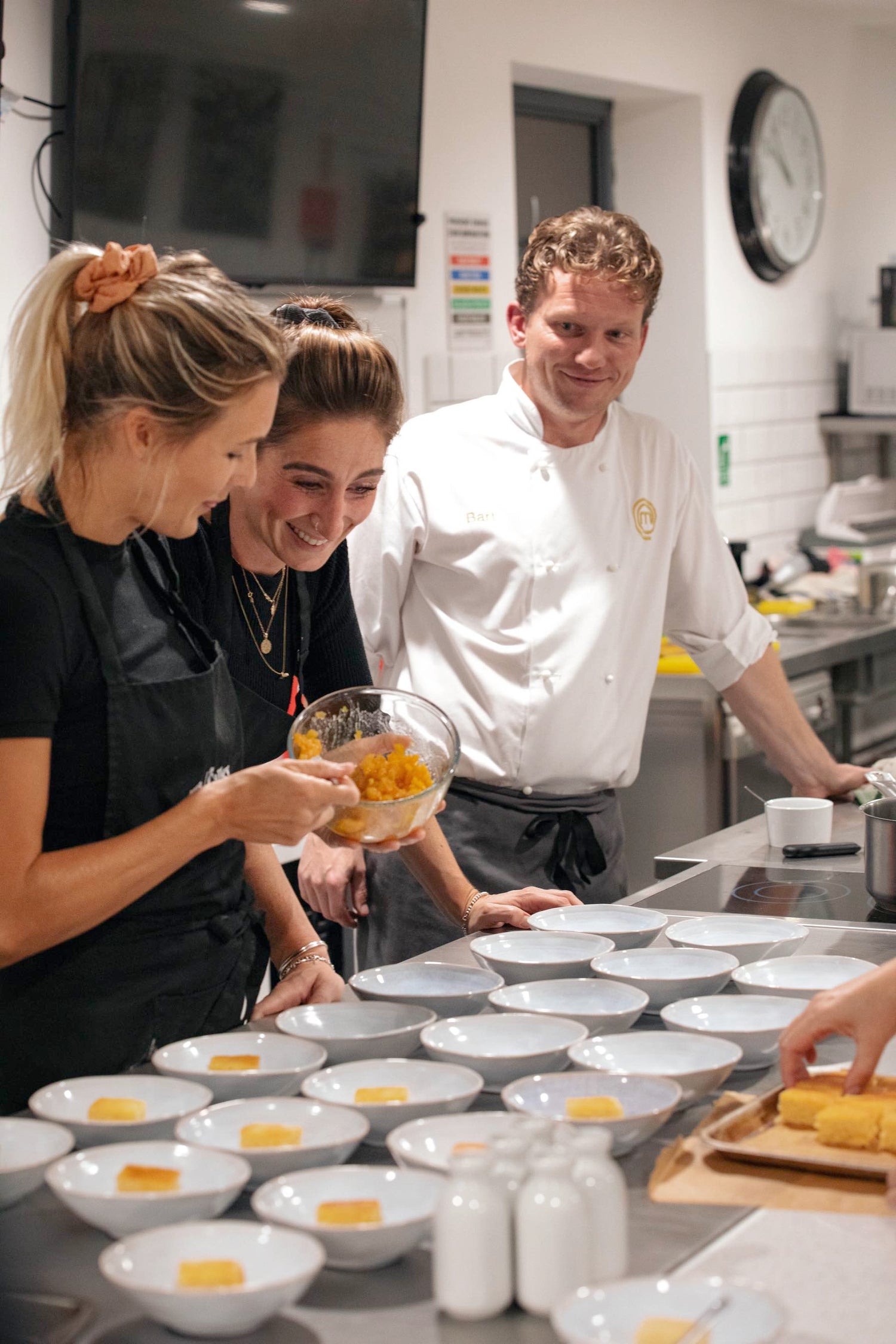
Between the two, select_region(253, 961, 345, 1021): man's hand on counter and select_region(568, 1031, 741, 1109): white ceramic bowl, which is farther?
select_region(253, 961, 345, 1021): man's hand on counter

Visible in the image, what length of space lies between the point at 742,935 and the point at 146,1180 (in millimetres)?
925

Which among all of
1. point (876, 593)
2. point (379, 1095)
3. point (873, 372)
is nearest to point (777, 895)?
point (379, 1095)

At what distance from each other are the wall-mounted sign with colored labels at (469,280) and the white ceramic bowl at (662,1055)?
10.3ft

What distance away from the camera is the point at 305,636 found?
6.93 feet

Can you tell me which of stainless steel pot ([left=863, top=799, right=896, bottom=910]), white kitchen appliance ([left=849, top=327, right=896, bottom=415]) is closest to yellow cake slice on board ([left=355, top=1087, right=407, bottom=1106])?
stainless steel pot ([left=863, top=799, right=896, bottom=910])

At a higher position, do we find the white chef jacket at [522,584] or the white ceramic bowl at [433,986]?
the white chef jacket at [522,584]

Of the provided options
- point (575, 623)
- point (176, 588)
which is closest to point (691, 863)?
point (575, 623)

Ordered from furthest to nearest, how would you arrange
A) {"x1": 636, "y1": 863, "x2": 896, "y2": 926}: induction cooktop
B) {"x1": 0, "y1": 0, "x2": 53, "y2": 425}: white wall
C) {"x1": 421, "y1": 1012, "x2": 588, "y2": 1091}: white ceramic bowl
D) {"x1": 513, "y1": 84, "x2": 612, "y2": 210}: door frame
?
{"x1": 513, "y1": 84, "x2": 612, "y2": 210}: door frame → {"x1": 0, "y1": 0, "x2": 53, "y2": 425}: white wall → {"x1": 636, "y1": 863, "x2": 896, "y2": 926}: induction cooktop → {"x1": 421, "y1": 1012, "x2": 588, "y2": 1091}: white ceramic bowl

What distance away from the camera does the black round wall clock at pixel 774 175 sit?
536 centimetres

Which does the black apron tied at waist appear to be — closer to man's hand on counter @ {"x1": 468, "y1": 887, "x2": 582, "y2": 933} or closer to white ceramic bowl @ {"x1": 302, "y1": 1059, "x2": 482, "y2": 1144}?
man's hand on counter @ {"x1": 468, "y1": 887, "x2": 582, "y2": 933}

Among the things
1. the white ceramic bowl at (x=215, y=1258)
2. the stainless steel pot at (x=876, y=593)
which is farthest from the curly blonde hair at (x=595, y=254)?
the stainless steel pot at (x=876, y=593)

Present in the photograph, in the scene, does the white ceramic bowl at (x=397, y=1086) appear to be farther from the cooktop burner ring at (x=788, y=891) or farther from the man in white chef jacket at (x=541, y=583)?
the man in white chef jacket at (x=541, y=583)

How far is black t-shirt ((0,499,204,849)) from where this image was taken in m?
1.44

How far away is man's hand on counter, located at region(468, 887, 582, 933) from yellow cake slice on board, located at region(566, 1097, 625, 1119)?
27.5 inches
